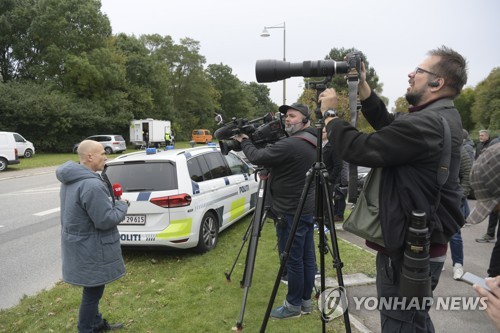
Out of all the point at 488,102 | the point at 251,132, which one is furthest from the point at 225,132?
the point at 488,102

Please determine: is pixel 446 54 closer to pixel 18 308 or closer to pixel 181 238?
pixel 181 238

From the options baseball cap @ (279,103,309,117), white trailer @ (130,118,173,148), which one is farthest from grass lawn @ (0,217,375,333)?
white trailer @ (130,118,173,148)

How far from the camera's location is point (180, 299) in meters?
3.93

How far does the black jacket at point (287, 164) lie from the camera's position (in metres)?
3.21

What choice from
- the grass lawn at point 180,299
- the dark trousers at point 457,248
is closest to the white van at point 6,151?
the grass lawn at point 180,299

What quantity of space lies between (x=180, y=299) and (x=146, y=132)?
32055 mm

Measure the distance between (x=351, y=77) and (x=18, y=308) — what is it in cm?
435

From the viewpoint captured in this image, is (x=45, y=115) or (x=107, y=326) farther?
(x=45, y=115)

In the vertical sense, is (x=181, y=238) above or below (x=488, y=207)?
below

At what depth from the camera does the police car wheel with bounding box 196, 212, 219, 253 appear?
5.33 metres

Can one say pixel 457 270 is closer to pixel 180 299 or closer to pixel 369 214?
pixel 369 214

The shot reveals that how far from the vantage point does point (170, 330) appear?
332 centimetres

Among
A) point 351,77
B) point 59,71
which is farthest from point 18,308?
point 59,71

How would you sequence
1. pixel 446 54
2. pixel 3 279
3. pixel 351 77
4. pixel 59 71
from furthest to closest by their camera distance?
pixel 59 71
pixel 3 279
pixel 351 77
pixel 446 54
